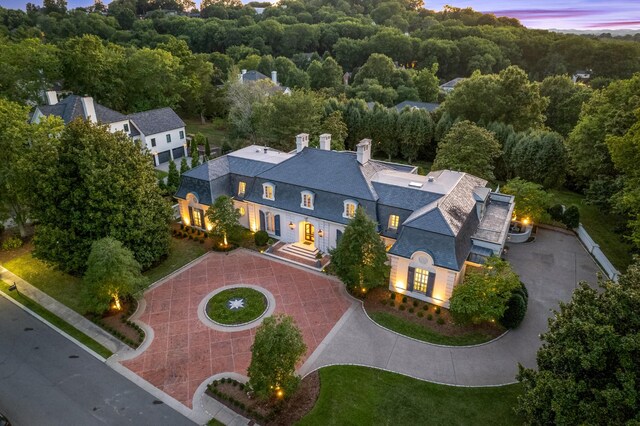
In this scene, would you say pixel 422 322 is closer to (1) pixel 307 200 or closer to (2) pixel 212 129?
(1) pixel 307 200

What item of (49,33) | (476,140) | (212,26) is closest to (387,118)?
(476,140)

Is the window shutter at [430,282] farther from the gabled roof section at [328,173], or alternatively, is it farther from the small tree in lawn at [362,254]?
the gabled roof section at [328,173]

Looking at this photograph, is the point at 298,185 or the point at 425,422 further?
the point at 298,185

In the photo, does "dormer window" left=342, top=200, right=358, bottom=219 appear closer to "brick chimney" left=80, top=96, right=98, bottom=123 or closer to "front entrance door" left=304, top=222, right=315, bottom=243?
"front entrance door" left=304, top=222, right=315, bottom=243

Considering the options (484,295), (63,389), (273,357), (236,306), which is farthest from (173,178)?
(484,295)

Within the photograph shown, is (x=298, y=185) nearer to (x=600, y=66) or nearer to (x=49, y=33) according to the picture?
(x=600, y=66)

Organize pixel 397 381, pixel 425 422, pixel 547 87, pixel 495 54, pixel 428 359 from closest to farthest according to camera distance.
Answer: pixel 425 422 < pixel 397 381 < pixel 428 359 < pixel 547 87 < pixel 495 54

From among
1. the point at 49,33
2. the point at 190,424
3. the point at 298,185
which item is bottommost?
the point at 190,424
